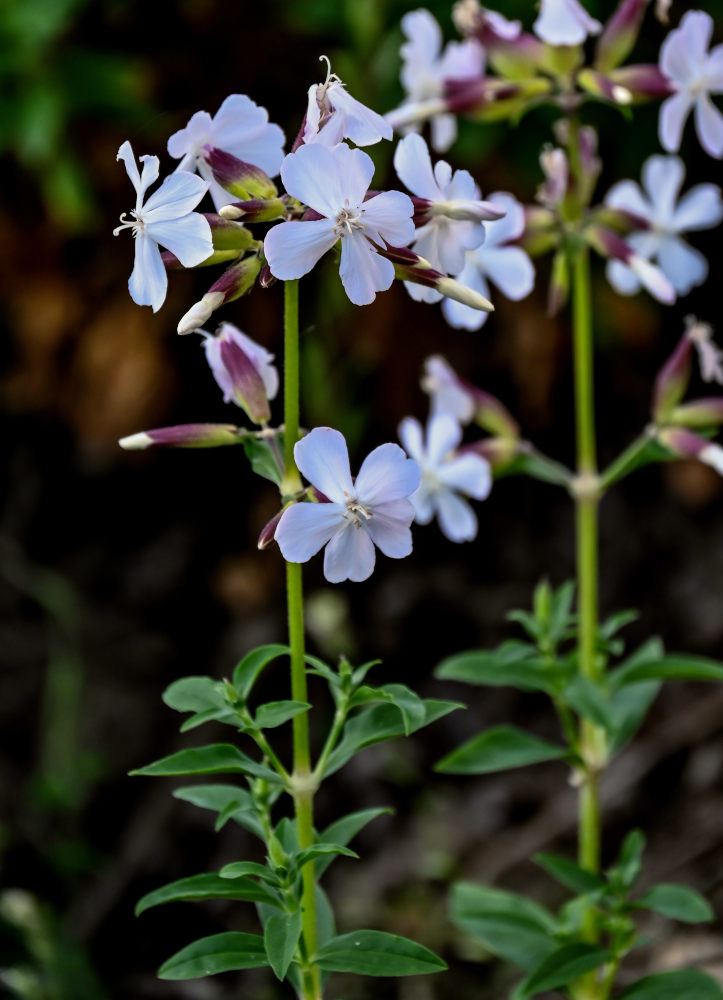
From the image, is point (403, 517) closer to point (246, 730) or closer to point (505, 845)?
point (246, 730)

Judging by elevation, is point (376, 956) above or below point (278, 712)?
below

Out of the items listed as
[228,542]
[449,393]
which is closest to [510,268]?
[449,393]

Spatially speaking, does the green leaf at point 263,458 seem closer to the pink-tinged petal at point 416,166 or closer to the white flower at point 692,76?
the pink-tinged petal at point 416,166

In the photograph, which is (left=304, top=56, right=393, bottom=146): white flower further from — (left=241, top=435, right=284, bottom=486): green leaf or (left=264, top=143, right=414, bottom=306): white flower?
(left=241, top=435, right=284, bottom=486): green leaf

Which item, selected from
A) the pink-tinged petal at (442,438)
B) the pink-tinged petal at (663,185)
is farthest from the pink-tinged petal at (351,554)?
the pink-tinged petal at (663,185)

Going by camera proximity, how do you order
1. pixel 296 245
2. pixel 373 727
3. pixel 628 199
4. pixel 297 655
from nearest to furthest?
pixel 296 245, pixel 297 655, pixel 373 727, pixel 628 199

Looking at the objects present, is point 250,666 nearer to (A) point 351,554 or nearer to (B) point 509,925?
(A) point 351,554

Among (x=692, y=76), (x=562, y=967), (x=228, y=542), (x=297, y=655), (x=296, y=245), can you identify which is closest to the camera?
(x=296, y=245)

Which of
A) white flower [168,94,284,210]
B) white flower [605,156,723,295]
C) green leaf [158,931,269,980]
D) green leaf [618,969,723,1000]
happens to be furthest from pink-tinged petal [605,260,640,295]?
green leaf [158,931,269,980]
